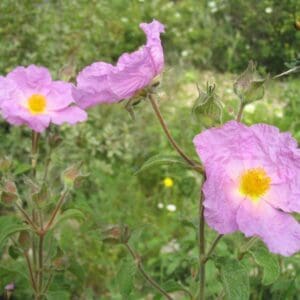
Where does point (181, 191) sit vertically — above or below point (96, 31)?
below

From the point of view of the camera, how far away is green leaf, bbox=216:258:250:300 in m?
1.18

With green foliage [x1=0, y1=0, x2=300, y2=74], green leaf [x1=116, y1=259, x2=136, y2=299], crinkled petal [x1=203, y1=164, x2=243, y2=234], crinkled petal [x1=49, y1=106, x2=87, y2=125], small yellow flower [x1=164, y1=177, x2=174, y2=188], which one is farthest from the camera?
green foliage [x1=0, y1=0, x2=300, y2=74]

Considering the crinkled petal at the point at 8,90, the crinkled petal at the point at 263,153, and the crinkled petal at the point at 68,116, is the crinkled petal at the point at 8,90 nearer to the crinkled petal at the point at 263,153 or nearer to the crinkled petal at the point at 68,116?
the crinkled petal at the point at 68,116

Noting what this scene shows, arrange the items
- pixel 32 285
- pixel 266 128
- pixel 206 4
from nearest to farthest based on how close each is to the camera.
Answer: pixel 266 128 < pixel 32 285 < pixel 206 4

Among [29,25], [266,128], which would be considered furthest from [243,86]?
[29,25]

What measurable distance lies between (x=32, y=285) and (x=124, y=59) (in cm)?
81

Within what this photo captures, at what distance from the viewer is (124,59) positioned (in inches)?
45.3

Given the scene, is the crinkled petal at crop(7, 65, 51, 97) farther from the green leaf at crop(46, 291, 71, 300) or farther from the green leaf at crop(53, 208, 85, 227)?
the green leaf at crop(46, 291, 71, 300)

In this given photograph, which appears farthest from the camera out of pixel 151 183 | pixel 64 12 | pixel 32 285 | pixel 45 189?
pixel 64 12

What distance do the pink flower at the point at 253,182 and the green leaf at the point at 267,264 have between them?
0.21m

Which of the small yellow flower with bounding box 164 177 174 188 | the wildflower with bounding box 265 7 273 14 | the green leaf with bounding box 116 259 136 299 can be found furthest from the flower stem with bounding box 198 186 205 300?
the wildflower with bounding box 265 7 273 14

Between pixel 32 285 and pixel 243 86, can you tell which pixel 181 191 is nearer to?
pixel 32 285

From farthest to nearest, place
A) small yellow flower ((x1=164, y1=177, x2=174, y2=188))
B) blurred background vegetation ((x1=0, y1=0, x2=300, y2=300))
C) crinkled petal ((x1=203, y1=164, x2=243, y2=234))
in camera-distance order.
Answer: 1. small yellow flower ((x1=164, y1=177, x2=174, y2=188))
2. blurred background vegetation ((x1=0, y1=0, x2=300, y2=300))
3. crinkled petal ((x1=203, y1=164, x2=243, y2=234))

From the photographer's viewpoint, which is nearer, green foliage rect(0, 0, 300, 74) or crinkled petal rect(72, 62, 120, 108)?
crinkled petal rect(72, 62, 120, 108)
